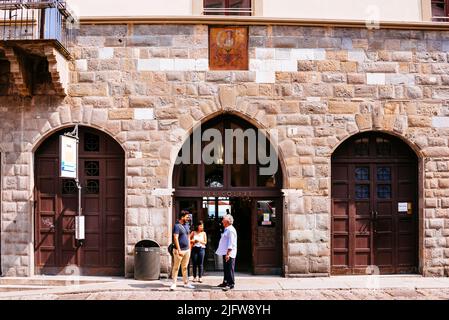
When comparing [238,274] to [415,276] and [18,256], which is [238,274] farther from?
[18,256]

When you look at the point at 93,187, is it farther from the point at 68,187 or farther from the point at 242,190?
the point at 242,190

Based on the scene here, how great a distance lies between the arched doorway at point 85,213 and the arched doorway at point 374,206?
17.1 feet

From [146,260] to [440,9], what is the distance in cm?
931

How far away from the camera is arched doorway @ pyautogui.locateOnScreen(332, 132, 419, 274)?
13602 millimetres

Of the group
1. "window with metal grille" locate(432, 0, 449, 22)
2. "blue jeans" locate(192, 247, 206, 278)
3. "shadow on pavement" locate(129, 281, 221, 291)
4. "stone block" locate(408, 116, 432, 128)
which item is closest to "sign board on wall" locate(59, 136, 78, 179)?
"shadow on pavement" locate(129, 281, 221, 291)

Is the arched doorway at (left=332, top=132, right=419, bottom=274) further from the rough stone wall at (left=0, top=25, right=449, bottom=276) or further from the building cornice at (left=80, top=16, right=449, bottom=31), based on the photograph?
the building cornice at (left=80, top=16, right=449, bottom=31)

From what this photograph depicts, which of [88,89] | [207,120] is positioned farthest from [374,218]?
[88,89]

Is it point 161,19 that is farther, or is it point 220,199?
point 220,199

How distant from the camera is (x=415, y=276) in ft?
44.0

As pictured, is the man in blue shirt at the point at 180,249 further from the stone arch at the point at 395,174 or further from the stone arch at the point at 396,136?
the stone arch at the point at 396,136

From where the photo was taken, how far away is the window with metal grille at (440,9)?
45.2 feet

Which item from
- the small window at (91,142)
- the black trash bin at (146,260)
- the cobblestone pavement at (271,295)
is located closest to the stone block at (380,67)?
the cobblestone pavement at (271,295)

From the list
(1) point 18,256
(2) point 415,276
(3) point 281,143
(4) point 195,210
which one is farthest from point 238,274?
(1) point 18,256

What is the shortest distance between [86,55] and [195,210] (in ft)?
14.8
